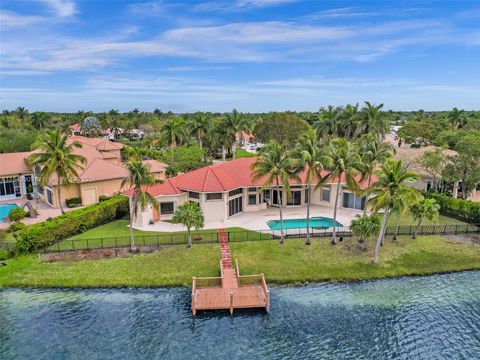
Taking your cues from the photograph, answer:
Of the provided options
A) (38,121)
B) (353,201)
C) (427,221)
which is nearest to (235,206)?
(353,201)

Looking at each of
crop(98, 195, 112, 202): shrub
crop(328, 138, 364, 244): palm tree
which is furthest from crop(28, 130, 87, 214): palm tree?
crop(328, 138, 364, 244): palm tree

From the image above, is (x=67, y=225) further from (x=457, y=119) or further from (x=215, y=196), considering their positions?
(x=457, y=119)

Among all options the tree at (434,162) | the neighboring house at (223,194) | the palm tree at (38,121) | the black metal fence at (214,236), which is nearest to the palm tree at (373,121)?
the tree at (434,162)

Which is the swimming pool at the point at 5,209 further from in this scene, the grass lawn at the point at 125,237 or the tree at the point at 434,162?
the tree at the point at 434,162

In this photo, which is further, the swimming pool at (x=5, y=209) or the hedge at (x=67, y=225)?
the swimming pool at (x=5, y=209)

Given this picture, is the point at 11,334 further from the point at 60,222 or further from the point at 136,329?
the point at 60,222

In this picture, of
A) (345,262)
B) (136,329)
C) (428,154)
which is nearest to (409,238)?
(345,262)

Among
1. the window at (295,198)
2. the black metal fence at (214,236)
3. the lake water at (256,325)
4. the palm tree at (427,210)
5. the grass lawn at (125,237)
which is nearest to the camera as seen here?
the lake water at (256,325)
